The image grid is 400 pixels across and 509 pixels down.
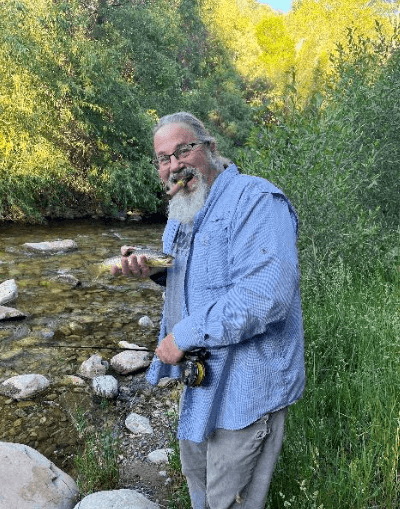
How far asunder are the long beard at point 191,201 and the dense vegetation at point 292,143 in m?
1.33

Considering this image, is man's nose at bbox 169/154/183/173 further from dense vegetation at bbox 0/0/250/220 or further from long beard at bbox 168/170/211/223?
dense vegetation at bbox 0/0/250/220

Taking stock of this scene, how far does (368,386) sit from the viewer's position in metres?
3.20

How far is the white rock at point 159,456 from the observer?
423 cm

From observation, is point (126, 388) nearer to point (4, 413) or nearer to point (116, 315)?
point (4, 413)

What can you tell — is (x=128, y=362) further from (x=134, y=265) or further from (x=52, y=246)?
(x=52, y=246)

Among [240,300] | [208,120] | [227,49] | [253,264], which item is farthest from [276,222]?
[227,49]

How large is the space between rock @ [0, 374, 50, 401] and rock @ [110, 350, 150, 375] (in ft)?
2.87

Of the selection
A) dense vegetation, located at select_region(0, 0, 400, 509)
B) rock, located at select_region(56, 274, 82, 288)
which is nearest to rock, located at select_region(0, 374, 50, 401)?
dense vegetation, located at select_region(0, 0, 400, 509)

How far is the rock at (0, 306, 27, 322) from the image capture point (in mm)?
7547

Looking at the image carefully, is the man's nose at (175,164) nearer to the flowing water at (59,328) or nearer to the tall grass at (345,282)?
the flowing water at (59,328)

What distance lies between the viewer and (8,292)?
8359mm

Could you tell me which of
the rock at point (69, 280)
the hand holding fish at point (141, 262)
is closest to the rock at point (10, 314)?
the rock at point (69, 280)

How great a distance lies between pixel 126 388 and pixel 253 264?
439 centimetres

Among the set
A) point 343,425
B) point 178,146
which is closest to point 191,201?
point 178,146
